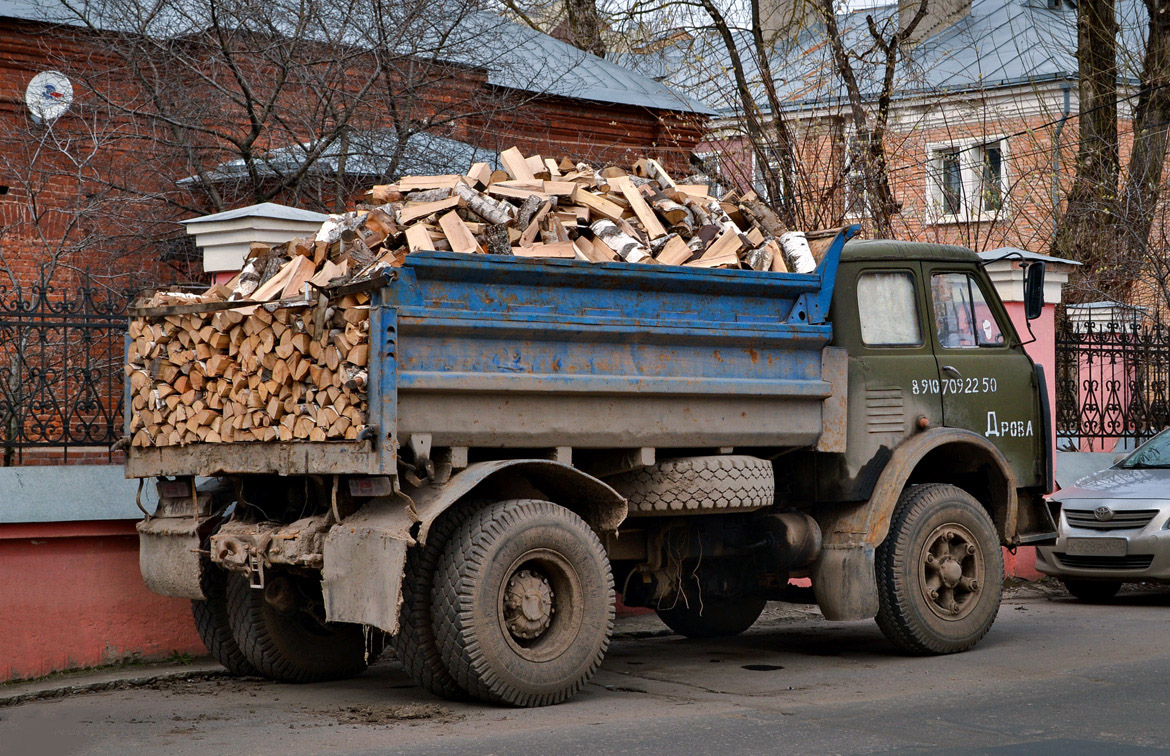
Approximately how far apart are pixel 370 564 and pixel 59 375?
3.08m

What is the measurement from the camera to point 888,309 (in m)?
7.85

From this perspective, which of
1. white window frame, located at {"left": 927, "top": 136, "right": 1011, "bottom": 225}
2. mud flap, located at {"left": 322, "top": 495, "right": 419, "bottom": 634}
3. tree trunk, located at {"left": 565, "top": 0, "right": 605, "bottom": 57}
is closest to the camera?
mud flap, located at {"left": 322, "top": 495, "right": 419, "bottom": 634}

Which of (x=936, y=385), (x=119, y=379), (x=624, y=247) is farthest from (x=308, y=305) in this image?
(x=936, y=385)

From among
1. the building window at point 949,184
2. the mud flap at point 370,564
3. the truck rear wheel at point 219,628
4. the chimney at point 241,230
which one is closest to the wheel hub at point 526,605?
the mud flap at point 370,564

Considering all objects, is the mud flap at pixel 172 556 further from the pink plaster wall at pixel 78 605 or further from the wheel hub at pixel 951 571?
the wheel hub at pixel 951 571

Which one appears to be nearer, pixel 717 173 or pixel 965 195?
pixel 717 173

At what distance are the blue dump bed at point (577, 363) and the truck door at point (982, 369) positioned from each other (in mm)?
1092

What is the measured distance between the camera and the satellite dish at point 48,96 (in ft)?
44.1

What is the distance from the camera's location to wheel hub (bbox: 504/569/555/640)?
240 inches

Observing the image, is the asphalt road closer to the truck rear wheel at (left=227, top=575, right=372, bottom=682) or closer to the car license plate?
the truck rear wheel at (left=227, top=575, right=372, bottom=682)

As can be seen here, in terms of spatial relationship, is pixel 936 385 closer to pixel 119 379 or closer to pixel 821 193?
Result: pixel 119 379

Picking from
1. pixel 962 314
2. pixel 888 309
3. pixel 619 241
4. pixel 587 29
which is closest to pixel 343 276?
pixel 619 241

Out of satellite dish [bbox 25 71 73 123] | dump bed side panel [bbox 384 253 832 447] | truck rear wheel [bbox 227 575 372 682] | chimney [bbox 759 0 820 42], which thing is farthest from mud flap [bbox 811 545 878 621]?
chimney [bbox 759 0 820 42]

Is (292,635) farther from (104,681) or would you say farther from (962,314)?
(962,314)
